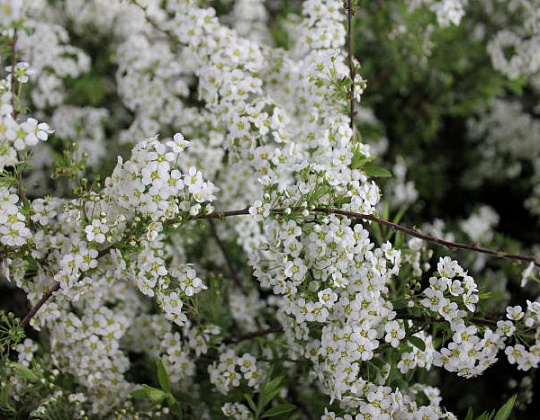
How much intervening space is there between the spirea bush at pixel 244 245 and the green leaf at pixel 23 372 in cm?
2

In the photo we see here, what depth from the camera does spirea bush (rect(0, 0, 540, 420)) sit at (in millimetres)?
2152

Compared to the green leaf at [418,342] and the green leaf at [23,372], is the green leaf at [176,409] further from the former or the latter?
the green leaf at [418,342]

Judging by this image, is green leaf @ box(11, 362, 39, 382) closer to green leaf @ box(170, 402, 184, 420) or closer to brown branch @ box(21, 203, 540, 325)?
brown branch @ box(21, 203, 540, 325)

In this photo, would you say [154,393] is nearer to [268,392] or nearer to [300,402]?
[268,392]

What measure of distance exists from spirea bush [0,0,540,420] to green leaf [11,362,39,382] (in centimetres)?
2

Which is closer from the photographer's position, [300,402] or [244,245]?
[300,402]

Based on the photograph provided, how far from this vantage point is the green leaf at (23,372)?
2.34m

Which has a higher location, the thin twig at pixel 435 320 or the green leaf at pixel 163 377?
the thin twig at pixel 435 320

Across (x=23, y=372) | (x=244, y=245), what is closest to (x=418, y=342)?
(x=244, y=245)

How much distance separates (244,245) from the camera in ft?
10.2

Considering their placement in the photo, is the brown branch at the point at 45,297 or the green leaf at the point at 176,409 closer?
the brown branch at the point at 45,297

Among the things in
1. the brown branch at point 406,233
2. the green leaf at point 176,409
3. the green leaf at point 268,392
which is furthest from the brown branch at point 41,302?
the green leaf at point 268,392

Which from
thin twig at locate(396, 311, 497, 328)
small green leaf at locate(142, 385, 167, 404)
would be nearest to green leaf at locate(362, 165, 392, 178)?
thin twig at locate(396, 311, 497, 328)

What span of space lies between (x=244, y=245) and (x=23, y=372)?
1.19m
